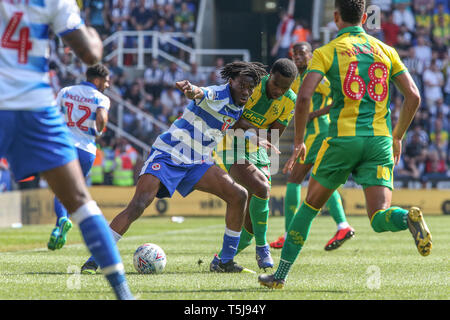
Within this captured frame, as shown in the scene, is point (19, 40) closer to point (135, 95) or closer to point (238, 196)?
point (238, 196)

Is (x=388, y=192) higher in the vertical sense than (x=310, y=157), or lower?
higher

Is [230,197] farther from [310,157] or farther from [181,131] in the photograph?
[310,157]

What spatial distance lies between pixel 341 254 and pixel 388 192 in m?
3.99

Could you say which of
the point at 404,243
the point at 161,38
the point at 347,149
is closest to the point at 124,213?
the point at 347,149

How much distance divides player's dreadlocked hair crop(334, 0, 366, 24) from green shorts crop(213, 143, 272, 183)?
2.77 m

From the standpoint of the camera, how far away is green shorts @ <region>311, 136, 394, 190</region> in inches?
229

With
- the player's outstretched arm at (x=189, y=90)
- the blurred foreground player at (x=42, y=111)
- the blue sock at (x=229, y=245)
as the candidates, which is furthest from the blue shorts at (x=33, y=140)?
the blue sock at (x=229, y=245)

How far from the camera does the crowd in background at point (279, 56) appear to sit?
22250mm

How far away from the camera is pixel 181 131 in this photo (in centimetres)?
764

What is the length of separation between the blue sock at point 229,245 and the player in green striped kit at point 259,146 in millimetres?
179

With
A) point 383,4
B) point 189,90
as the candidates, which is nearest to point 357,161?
point 189,90

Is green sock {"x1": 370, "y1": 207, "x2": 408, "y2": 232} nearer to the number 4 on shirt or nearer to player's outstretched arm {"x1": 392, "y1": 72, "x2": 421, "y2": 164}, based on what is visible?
player's outstretched arm {"x1": 392, "y1": 72, "x2": 421, "y2": 164}

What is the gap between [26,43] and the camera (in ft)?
14.7

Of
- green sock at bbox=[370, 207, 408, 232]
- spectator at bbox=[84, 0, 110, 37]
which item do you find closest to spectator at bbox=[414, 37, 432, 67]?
spectator at bbox=[84, 0, 110, 37]
